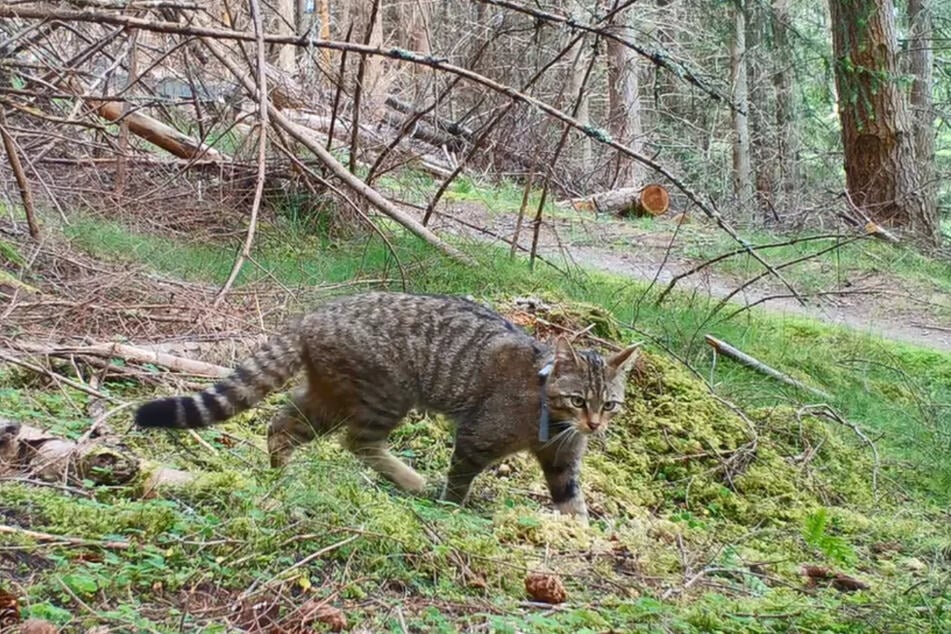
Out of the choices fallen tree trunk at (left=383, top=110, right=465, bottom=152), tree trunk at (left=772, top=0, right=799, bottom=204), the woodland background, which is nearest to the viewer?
the woodland background

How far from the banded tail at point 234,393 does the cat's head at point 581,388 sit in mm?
1423

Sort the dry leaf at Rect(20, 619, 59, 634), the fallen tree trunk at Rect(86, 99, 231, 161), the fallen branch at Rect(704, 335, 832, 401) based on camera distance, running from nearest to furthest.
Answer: the dry leaf at Rect(20, 619, 59, 634) → the fallen branch at Rect(704, 335, 832, 401) → the fallen tree trunk at Rect(86, 99, 231, 161)

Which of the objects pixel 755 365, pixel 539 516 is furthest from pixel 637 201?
pixel 539 516

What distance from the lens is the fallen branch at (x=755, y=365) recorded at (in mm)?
8977

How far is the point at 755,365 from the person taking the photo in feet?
29.8

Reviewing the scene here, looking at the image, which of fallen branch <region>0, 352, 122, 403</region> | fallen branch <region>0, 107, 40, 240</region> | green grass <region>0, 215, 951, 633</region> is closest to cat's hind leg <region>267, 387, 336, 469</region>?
green grass <region>0, 215, 951, 633</region>

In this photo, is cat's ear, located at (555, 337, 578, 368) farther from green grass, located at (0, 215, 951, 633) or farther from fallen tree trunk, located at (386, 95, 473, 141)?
fallen tree trunk, located at (386, 95, 473, 141)

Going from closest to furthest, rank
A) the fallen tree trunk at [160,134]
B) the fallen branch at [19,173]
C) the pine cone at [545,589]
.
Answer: the pine cone at [545,589] < the fallen branch at [19,173] < the fallen tree trunk at [160,134]

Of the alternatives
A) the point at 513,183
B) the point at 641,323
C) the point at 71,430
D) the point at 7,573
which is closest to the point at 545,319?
the point at 641,323

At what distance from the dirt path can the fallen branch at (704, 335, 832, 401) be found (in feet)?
6.17

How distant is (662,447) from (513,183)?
13593 mm

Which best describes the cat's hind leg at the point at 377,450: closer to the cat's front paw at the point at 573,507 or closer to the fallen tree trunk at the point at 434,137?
the cat's front paw at the point at 573,507

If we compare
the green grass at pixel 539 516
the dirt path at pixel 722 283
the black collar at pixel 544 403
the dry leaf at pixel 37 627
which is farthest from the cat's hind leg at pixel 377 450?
A: the dirt path at pixel 722 283

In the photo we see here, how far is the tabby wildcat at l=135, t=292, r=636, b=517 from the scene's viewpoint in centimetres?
578
